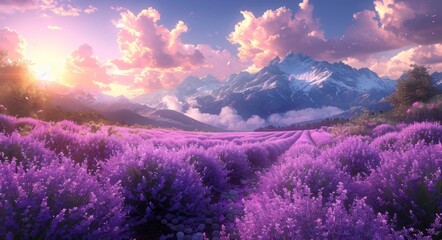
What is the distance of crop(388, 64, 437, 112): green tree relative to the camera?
30125mm

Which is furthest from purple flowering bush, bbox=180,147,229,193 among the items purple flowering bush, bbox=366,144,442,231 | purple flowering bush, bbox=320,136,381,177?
purple flowering bush, bbox=366,144,442,231

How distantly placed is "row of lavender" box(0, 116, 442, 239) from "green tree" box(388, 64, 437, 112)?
26.4 meters

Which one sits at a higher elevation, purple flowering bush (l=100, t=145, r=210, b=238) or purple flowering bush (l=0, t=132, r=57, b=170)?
purple flowering bush (l=0, t=132, r=57, b=170)

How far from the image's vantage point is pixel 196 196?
5.30m

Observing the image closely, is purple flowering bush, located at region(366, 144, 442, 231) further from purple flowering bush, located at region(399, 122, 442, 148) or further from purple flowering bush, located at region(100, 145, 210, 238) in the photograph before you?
purple flowering bush, located at region(399, 122, 442, 148)

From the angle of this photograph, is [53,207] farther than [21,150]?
No

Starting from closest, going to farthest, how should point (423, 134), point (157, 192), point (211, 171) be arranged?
point (157, 192) → point (211, 171) → point (423, 134)

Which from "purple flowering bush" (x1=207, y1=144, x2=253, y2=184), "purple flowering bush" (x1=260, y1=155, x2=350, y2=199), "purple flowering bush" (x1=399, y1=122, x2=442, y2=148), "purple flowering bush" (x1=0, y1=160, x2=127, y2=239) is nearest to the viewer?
"purple flowering bush" (x1=0, y1=160, x2=127, y2=239)

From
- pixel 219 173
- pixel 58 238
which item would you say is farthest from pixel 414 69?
pixel 58 238

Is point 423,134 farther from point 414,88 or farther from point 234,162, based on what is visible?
point 414,88

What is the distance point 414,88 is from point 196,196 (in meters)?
31.5

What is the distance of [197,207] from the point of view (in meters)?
5.30

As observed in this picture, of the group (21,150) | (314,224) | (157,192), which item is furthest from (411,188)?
(21,150)

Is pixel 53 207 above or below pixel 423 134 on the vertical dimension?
below
